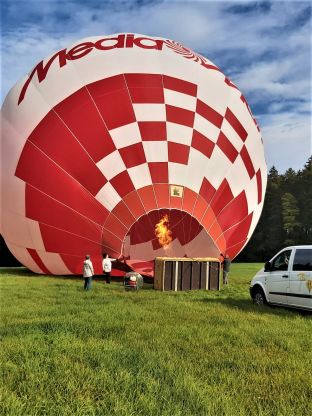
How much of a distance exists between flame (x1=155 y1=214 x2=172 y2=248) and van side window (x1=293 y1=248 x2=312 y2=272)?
5508 mm

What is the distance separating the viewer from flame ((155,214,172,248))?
1427cm

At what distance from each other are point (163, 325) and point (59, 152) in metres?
7.66

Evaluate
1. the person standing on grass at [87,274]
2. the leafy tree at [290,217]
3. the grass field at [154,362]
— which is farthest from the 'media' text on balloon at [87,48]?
the leafy tree at [290,217]

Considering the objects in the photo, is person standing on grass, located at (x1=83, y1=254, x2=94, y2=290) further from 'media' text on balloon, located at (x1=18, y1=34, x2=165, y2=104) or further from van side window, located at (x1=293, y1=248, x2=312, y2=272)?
'media' text on balloon, located at (x1=18, y1=34, x2=165, y2=104)

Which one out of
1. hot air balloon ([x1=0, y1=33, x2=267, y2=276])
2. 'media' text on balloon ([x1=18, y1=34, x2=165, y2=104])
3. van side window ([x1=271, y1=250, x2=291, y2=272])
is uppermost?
'media' text on balloon ([x1=18, y1=34, x2=165, y2=104])

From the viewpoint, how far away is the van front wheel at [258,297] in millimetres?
10273

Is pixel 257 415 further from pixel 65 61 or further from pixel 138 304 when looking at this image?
pixel 65 61

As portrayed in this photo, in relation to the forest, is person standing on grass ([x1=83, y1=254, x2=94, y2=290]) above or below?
below

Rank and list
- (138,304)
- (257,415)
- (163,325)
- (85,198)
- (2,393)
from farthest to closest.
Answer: (85,198) → (138,304) → (163,325) → (2,393) → (257,415)

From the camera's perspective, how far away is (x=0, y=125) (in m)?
14.2

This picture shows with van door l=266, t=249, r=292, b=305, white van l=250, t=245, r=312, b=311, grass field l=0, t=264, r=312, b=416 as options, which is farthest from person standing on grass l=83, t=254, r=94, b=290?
van door l=266, t=249, r=292, b=305

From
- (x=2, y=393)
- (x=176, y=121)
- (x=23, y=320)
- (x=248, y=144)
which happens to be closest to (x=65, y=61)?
(x=176, y=121)

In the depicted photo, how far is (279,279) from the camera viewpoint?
31.5 ft

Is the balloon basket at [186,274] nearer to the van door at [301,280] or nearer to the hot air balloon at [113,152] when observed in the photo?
the hot air balloon at [113,152]
